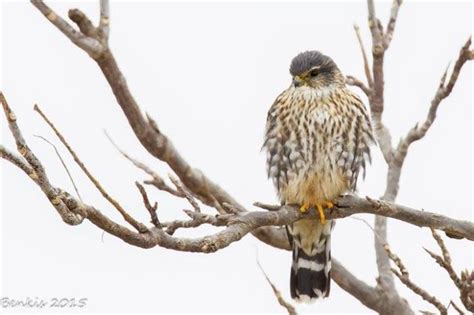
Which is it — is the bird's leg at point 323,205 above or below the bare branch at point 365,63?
below

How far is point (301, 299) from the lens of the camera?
5.50m

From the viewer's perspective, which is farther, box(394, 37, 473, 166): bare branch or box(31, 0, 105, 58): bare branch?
box(394, 37, 473, 166): bare branch

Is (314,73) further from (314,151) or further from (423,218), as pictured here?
(423,218)

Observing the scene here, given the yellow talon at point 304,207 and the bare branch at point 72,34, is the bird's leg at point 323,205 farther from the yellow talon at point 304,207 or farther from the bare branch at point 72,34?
the bare branch at point 72,34

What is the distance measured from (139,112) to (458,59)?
1.63 m

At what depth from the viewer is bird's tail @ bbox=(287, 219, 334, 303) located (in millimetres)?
5289

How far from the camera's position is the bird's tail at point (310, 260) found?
208 inches

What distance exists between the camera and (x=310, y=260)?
5.43m

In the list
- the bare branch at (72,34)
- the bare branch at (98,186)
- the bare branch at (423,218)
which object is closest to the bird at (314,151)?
the bare branch at (423,218)

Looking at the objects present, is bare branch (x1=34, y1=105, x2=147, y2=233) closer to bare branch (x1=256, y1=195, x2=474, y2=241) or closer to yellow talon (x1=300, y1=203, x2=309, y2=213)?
bare branch (x1=256, y1=195, x2=474, y2=241)

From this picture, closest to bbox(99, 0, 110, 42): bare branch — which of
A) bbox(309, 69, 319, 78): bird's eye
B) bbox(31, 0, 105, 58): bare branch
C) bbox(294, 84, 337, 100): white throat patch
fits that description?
bbox(31, 0, 105, 58): bare branch

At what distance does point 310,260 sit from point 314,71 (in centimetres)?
119

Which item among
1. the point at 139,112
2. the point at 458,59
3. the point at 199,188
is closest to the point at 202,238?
the point at 139,112

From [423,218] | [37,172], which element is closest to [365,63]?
[423,218]
